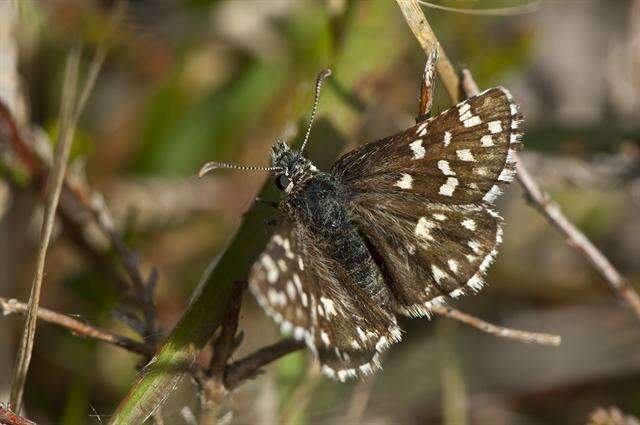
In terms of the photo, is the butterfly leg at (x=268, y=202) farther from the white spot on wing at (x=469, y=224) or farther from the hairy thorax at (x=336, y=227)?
the white spot on wing at (x=469, y=224)

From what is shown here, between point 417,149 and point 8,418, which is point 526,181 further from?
point 8,418

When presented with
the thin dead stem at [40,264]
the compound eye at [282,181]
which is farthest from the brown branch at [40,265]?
the compound eye at [282,181]

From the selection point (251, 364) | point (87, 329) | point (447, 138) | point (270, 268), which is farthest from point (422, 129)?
point (87, 329)

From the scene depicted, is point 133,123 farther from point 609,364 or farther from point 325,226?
point 609,364

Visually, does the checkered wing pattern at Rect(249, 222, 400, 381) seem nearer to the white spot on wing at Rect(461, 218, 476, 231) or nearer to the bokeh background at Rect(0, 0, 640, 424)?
the white spot on wing at Rect(461, 218, 476, 231)

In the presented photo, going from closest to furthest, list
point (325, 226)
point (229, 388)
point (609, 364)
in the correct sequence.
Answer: point (229, 388)
point (325, 226)
point (609, 364)

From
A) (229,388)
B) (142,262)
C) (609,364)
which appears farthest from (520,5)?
(142,262)
